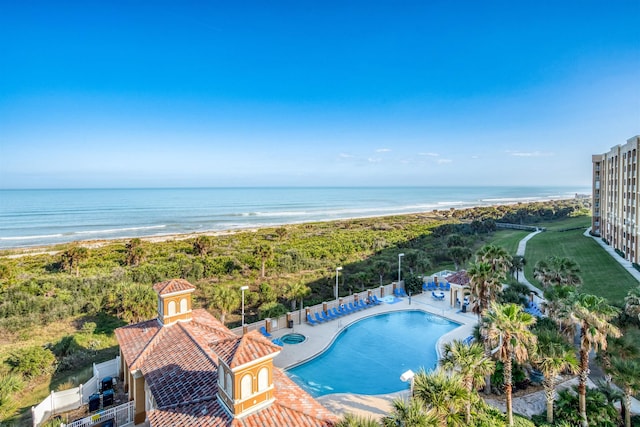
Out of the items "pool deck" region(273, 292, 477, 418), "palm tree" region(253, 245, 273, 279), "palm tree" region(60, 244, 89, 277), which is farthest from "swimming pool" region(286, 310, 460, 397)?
"palm tree" region(60, 244, 89, 277)

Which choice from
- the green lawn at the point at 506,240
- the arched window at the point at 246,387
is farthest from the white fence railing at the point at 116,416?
the green lawn at the point at 506,240

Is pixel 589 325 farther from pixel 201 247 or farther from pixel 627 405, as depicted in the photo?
pixel 201 247

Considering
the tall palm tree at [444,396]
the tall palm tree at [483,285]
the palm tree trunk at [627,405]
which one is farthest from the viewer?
the tall palm tree at [483,285]

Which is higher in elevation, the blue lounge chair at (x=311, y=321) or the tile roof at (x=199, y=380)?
the tile roof at (x=199, y=380)

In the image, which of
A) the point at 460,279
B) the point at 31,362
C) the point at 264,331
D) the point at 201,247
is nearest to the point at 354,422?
the point at 264,331

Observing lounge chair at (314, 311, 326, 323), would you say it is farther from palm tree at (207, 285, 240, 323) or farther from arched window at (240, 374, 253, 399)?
arched window at (240, 374, 253, 399)

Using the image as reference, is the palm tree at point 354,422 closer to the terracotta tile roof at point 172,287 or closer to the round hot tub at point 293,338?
the terracotta tile roof at point 172,287
